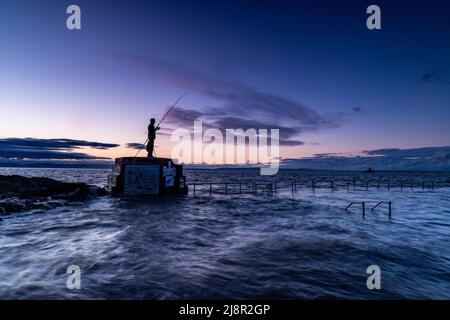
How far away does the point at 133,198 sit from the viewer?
28547 millimetres

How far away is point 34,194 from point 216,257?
88.8 ft

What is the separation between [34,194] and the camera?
91.6ft

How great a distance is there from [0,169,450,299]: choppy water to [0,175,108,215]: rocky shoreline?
2508 mm

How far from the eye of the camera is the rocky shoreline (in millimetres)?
21703

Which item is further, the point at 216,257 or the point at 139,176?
the point at 139,176

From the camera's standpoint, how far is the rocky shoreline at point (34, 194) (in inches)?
854

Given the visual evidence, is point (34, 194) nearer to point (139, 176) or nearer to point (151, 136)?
point (139, 176)
